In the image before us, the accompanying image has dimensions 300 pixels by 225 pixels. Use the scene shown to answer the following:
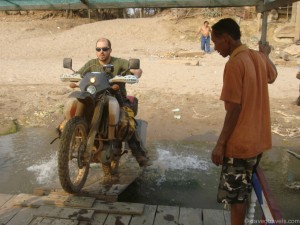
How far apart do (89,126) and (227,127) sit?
6.00 feet

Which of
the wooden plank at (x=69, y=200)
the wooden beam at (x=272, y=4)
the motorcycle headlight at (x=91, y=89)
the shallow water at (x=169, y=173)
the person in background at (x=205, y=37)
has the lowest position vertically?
the shallow water at (x=169, y=173)

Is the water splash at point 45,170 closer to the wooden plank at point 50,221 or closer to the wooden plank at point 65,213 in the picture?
the wooden plank at point 65,213

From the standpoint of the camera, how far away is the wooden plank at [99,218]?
136 inches

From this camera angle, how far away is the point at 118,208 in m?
3.70

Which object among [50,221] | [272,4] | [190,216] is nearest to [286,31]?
[272,4]

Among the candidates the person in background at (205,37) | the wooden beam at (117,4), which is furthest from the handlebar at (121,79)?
the person in background at (205,37)

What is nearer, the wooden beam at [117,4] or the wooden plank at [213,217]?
the wooden plank at [213,217]

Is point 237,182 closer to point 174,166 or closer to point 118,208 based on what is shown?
point 118,208

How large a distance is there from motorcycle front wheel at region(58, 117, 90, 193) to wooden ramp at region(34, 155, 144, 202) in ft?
0.94

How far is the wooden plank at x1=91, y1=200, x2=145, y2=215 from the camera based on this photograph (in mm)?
3621

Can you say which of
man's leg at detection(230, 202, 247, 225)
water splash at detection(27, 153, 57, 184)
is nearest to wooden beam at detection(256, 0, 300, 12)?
man's leg at detection(230, 202, 247, 225)

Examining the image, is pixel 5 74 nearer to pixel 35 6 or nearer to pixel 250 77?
pixel 35 6

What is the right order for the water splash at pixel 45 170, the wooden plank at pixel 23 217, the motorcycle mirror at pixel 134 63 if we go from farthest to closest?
the water splash at pixel 45 170
the motorcycle mirror at pixel 134 63
the wooden plank at pixel 23 217

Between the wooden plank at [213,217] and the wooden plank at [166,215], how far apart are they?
29 cm
